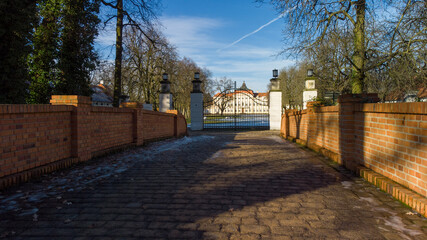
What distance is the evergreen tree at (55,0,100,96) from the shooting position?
1338 cm

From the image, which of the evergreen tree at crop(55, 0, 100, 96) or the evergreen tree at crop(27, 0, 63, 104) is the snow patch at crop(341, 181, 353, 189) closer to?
the evergreen tree at crop(55, 0, 100, 96)

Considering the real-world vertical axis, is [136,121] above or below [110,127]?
above

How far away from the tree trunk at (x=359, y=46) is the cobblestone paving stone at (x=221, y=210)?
211 inches

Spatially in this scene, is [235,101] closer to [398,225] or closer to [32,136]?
[32,136]

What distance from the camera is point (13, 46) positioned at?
10047 mm

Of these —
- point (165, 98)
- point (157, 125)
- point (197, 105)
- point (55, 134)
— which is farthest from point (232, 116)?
point (55, 134)

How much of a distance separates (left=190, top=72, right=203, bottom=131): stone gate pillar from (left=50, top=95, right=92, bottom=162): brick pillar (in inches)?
526

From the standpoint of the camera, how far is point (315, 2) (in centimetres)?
899

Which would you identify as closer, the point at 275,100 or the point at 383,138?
the point at 383,138

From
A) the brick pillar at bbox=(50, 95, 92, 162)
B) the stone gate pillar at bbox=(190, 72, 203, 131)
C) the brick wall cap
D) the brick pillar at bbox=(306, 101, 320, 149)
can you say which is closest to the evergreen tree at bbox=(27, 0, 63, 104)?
the stone gate pillar at bbox=(190, 72, 203, 131)

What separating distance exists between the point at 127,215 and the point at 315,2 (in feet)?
30.1

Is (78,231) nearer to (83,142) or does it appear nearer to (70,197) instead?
(70,197)

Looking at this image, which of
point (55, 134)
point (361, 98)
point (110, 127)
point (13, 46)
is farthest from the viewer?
point (13, 46)

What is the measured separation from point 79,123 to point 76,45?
10751 mm
